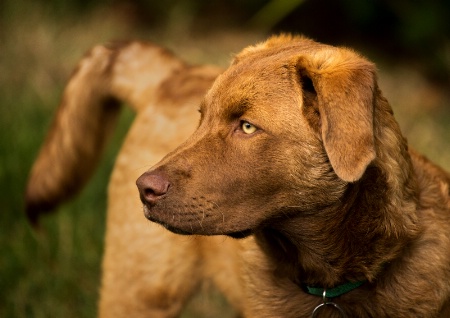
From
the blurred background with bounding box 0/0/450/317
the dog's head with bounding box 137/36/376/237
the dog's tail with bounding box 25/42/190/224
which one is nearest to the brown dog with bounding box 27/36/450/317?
the dog's head with bounding box 137/36/376/237

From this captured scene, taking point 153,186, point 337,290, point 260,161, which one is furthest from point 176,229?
point 337,290

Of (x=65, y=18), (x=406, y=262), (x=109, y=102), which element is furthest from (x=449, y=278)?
(x=65, y=18)

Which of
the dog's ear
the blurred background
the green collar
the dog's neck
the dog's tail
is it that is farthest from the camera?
the blurred background

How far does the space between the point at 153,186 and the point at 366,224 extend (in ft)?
3.07

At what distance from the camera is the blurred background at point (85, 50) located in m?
5.80

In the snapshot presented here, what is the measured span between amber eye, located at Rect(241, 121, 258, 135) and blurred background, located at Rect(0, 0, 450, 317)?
219 cm

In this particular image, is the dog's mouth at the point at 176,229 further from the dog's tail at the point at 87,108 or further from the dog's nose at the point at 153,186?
the dog's tail at the point at 87,108

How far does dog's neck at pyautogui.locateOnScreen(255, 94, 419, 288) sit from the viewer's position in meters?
3.65

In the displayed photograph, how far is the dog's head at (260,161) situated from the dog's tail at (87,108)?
57.9 inches

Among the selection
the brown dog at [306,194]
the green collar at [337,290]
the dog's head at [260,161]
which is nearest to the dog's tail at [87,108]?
the brown dog at [306,194]

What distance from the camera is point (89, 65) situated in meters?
5.11

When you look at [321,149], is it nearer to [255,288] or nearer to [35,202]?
[255,288]

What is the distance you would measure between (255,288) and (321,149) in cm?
88

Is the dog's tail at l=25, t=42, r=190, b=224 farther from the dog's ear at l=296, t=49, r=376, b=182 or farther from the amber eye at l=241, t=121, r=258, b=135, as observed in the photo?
the dog's ear at l=296, t=49, r=376, b=182
